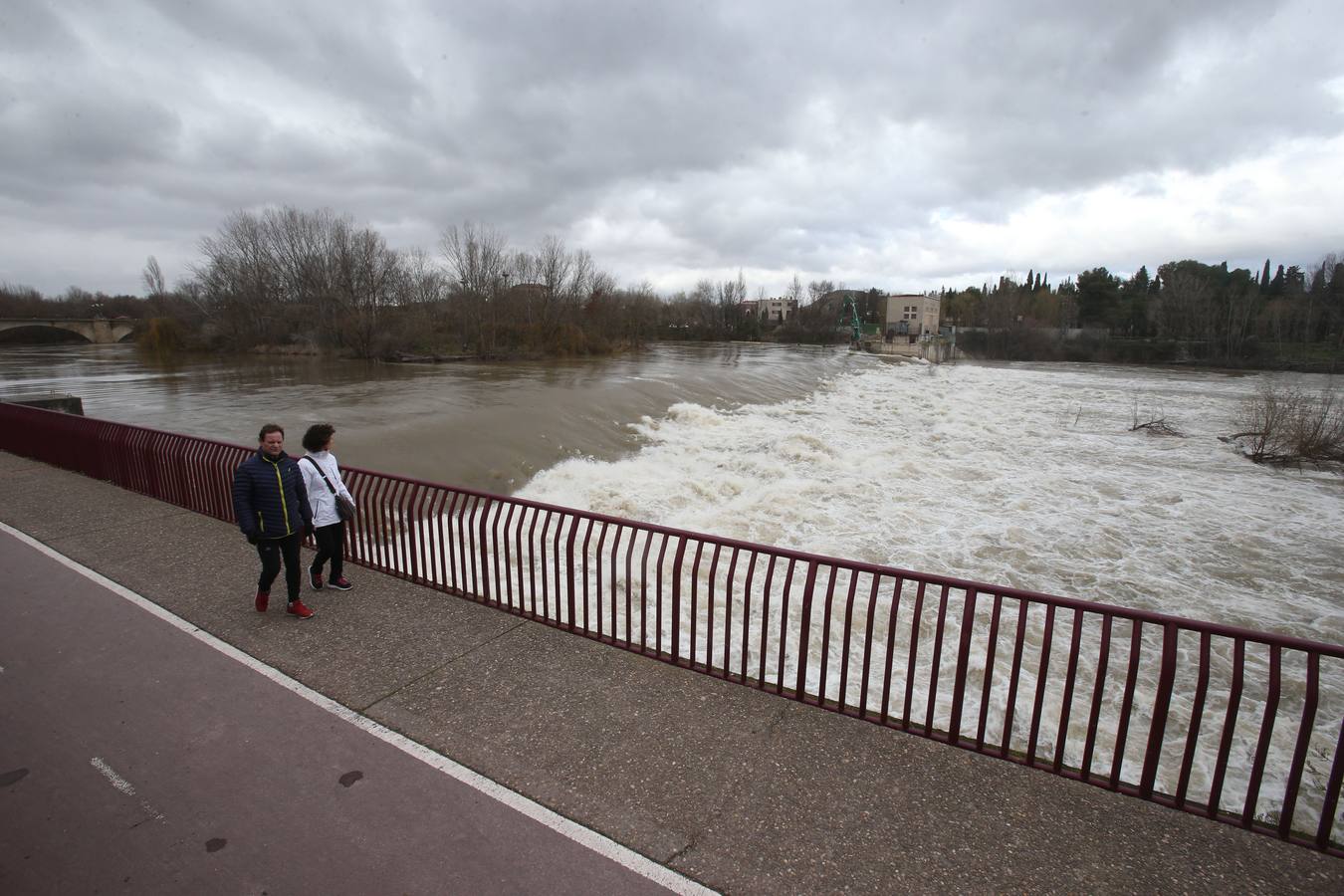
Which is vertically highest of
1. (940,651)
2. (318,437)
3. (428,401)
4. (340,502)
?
(318,437)

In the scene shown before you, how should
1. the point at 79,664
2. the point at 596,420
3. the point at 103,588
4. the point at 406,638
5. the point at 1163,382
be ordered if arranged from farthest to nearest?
the point at 1163,382
the point at 596,420
the point at 103,588
the point at 406,638
the point at 79,664

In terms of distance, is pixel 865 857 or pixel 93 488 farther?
pixel 93 488

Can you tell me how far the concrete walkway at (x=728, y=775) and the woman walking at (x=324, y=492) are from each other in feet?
1.80

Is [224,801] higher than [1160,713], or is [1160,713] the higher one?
[1160,713]

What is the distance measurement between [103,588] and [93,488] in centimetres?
481

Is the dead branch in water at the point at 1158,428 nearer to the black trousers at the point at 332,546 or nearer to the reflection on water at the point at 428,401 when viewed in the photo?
the reflection on water at the point at 428,401

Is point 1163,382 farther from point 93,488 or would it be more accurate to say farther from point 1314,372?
point 93,488

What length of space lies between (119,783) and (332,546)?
8.45 ft

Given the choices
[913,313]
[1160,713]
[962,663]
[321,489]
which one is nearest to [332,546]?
[321,489]

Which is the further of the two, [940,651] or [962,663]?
[962,663]

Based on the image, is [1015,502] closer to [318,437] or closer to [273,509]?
[318,437]

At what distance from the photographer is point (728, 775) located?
11.3 feet

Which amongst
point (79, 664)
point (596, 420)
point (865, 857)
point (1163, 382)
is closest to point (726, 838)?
point (865, 857)

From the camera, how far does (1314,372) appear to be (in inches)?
2147
